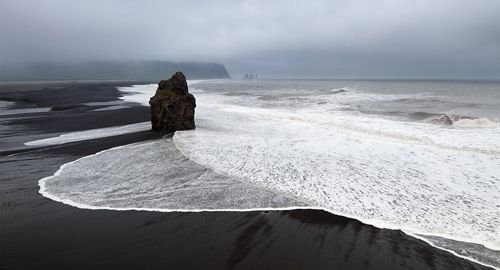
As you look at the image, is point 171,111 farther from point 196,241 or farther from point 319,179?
point 196,241

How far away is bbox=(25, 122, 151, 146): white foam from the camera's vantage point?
47.2 feet

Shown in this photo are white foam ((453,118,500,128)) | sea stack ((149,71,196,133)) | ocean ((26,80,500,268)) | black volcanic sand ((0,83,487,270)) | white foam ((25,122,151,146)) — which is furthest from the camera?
white foam ((453,118,500,128))

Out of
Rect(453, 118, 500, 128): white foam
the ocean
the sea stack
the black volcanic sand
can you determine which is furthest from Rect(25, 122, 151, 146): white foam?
Rect(453, 118, 500, 128): white foam

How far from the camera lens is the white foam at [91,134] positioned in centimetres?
1440

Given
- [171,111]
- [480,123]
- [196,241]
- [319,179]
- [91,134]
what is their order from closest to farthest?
[196,241]
[319,179]
[91,134]
[171,111]
[480,123]

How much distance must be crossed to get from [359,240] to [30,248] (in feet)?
17.7

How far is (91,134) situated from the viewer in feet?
52.8

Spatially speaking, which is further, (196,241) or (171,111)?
(171,111)

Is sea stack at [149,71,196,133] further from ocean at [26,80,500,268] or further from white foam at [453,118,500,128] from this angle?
white foam at [453,118,500,128]

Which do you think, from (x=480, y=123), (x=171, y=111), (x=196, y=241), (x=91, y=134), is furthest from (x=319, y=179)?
(x=480, y=123)

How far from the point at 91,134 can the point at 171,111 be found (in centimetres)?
370

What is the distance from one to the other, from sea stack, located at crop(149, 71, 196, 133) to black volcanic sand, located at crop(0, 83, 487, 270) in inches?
336

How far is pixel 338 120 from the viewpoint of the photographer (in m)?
21.0

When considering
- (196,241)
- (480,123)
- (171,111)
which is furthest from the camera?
(480,123)
